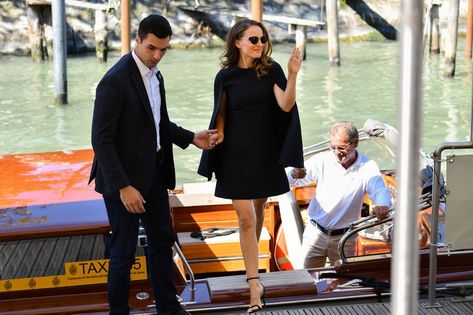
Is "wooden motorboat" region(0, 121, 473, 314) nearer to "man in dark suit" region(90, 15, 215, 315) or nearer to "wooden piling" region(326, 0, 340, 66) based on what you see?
"man in dark suit" region(90, 15, 215, 315)

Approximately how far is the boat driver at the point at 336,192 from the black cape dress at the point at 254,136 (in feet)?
2.21

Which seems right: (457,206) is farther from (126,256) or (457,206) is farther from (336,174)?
(126,256)

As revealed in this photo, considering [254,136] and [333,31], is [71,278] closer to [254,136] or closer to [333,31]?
[254,136]

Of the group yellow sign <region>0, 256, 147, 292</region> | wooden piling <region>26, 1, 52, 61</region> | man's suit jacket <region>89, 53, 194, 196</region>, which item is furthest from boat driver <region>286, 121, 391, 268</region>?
wooden piling <region>26, 1, 52, 61</region>

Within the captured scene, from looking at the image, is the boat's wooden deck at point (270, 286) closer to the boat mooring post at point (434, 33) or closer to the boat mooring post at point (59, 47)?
the boat mooring post at point (59, 47)

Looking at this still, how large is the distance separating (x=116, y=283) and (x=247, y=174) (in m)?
0.74

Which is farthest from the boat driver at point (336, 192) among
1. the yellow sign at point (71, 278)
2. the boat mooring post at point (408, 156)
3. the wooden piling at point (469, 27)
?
the wooden piling at point (469, 27)

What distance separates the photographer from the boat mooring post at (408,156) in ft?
4.49

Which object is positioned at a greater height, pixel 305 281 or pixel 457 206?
pixel 457 206

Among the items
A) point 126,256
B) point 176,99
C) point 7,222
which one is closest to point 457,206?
point 126,256

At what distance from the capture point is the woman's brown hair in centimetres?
371

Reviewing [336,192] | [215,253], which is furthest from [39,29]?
[336,192]

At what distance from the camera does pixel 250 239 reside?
152 inches

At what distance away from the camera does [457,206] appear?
389 cm
